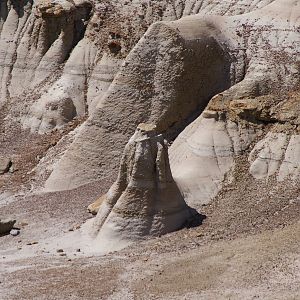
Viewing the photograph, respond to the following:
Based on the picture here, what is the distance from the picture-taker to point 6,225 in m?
23.7

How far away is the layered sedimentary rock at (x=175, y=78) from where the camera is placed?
91.1ft

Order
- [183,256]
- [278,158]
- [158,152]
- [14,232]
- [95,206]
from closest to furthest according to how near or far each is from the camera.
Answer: [183,256] < [158,152] < [278,158] < [14,232] < [95,206]

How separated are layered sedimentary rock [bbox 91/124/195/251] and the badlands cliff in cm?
3

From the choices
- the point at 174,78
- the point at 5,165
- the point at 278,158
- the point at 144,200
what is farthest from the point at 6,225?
the point at 5,165

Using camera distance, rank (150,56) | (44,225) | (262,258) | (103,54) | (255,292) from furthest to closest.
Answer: (103,54), (150,56), (44,225), (262,258), (255,292)

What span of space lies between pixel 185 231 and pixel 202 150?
4254mm

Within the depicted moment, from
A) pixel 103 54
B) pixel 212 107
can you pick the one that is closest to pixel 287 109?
pixel 212 107

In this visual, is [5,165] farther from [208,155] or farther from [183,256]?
[183,256]

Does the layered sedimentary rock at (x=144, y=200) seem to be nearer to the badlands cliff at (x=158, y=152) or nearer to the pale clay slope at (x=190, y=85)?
the badlands cliff at (x=158, y=152)

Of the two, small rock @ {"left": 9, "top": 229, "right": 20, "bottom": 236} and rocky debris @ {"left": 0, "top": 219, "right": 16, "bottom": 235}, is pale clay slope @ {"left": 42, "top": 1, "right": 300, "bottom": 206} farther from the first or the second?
small rock @ {"left": 9, "top": 229, "right": 20, "bottom": 236}

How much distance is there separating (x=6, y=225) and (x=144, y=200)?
530 centimetres

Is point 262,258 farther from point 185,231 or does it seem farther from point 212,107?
point 212,107

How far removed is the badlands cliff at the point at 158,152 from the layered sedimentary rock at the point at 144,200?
3 cm

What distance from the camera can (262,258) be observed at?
16906 millimetres
